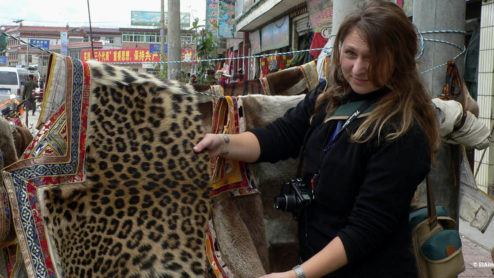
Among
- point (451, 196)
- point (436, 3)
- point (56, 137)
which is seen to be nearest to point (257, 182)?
point (56, 137)

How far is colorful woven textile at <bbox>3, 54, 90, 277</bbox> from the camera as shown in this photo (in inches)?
62.1

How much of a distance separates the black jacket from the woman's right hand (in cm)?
34

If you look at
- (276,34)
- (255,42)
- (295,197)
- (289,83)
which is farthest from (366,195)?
(255,42)

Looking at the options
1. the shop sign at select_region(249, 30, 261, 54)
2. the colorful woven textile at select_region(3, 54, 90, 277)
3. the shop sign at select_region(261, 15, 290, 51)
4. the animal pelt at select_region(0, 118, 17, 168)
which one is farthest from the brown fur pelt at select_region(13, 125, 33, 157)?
the shop sign at select_region(249, 30, 261, 54)

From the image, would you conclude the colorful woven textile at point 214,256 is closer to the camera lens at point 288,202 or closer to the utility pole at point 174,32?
the camera lens at point 288,202

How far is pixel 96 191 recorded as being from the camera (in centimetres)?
168

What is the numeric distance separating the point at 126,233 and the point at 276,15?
48.6 feet

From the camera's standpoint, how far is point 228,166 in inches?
79.0

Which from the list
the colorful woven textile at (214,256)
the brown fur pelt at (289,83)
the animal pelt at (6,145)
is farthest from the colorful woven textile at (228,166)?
the animal pelt at (6,145)

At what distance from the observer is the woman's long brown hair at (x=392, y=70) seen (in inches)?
64.7

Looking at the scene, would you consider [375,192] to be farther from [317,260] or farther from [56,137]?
[56,137]

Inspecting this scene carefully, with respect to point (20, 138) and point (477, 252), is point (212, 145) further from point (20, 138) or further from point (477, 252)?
point (477, 252)

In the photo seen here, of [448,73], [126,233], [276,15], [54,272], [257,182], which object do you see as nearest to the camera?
[54,272]

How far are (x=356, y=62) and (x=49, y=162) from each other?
110cm
